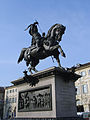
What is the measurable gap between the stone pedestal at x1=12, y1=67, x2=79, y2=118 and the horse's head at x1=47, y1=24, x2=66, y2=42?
2658 millimetres

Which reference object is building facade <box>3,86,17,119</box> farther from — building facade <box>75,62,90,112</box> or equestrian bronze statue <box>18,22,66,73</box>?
equestrian bronze statue <box>18,22,66,73</box>

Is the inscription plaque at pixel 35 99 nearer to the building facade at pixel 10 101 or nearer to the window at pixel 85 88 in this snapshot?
the window at pixel 85 88

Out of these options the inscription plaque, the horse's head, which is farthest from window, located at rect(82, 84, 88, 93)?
the horse's head

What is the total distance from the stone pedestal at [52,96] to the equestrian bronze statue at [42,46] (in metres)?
1.38

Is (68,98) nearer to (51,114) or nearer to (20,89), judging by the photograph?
(51,114)

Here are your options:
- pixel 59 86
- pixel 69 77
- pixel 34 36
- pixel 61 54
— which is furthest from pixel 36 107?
pixel 34 36

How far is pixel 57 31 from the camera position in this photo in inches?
531

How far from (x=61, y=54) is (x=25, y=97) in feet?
15.4

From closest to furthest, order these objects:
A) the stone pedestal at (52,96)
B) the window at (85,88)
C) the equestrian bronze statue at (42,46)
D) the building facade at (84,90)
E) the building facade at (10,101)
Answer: the stone pedestal at (52,96) < the equestrian bronze statue at (42,46) < the building facade at (84,90) < the window at (85,88) < the building facade at (10,101)

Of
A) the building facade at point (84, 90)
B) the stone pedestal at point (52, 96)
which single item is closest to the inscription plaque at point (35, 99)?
the stone pedestal at point (52, 96)

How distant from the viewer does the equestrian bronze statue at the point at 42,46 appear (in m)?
13.2

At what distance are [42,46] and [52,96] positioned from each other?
4.23 meters

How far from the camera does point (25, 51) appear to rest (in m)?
15.6

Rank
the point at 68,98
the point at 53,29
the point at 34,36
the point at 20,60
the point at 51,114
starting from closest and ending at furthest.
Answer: the point at 51,114, the point at 68,98, the point at 53,29, the point at 34,36, the point at 20,60
